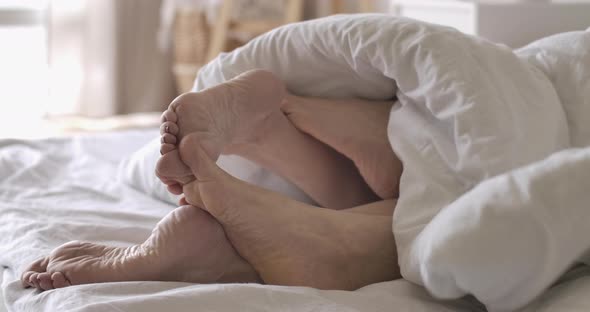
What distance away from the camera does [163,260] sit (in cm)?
85

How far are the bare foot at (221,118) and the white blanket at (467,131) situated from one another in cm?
10

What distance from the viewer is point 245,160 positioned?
1.17 m

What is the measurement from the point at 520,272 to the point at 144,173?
0.80 metres

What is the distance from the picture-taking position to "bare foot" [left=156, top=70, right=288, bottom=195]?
0.88m

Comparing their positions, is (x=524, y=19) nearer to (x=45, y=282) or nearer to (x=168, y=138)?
(x=168, y=138)

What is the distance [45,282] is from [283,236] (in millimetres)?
261

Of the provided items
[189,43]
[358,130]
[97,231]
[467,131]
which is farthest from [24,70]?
[467,131]

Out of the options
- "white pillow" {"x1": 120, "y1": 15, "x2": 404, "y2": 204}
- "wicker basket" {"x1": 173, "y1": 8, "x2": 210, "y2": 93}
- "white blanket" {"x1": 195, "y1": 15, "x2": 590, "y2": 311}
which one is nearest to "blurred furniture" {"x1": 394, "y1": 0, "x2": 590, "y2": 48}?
"white blanket" {"x1": 195, "y1": 15, "x2": 590, "y2": 311}

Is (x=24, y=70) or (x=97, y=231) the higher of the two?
(x=97, y=231)

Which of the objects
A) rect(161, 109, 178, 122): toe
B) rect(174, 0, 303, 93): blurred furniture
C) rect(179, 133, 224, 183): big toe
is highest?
rect(161, 109, 178, 122): toe

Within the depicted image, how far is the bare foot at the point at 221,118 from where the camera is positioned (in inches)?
34.7

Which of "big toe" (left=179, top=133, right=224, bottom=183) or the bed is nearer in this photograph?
the bed

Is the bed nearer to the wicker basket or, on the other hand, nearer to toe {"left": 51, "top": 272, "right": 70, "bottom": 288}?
toe {"left": 51, "top": 272, "right": 70, "bottom": 288}

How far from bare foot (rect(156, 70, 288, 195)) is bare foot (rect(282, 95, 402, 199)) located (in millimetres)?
38
